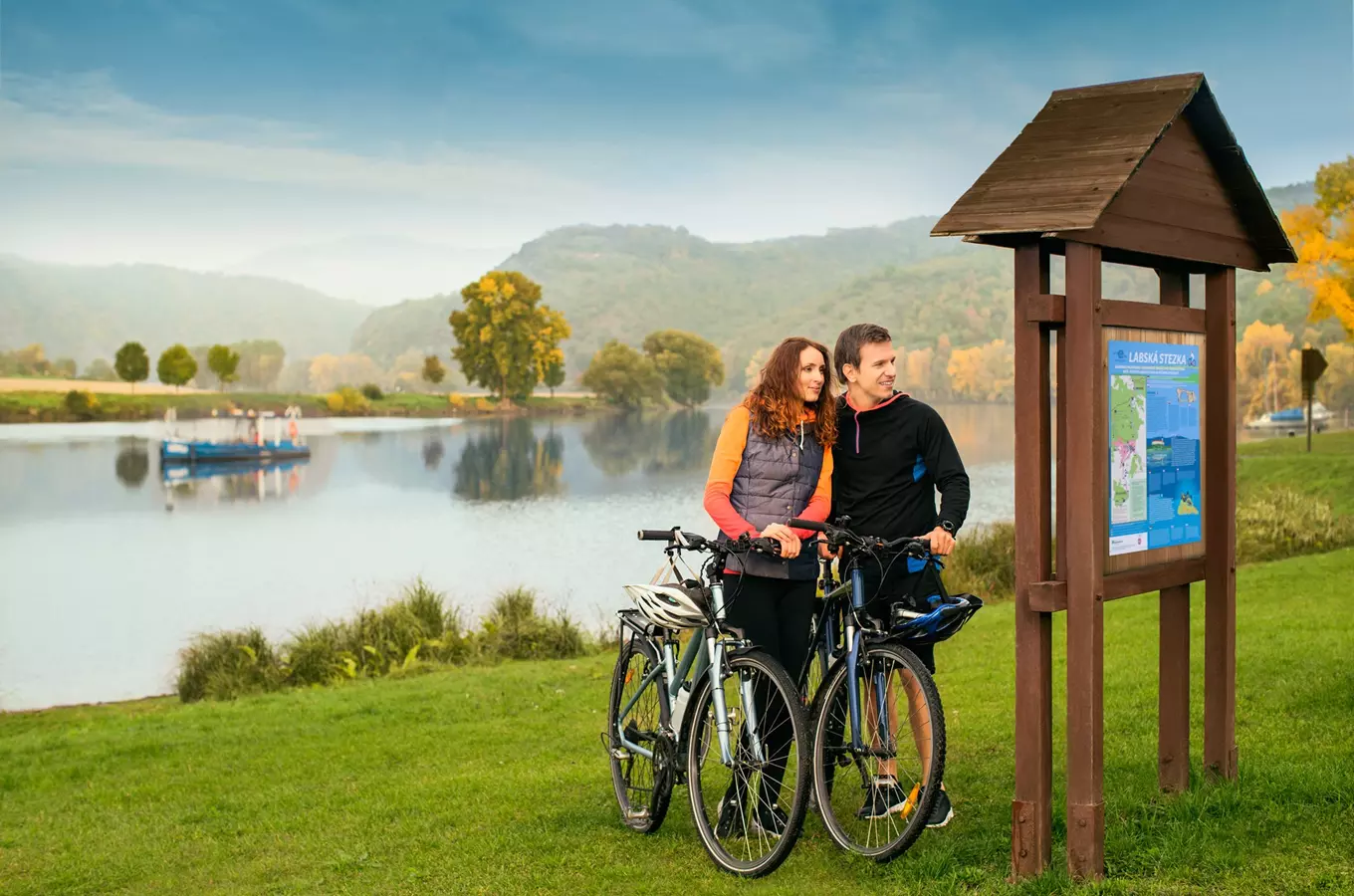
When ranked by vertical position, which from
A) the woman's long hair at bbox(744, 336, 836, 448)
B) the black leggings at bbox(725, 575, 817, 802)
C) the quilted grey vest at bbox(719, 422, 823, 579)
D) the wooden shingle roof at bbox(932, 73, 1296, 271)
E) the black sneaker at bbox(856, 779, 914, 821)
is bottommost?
the black sneaker at bbox(856, 779, 914, 821)

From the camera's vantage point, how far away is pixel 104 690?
1972 centimetres

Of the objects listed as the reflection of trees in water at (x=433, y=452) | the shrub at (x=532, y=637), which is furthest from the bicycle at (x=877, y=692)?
the reflection of trees in water at (x=433, y=452)

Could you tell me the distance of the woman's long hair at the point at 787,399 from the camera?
Answer: 529 cm

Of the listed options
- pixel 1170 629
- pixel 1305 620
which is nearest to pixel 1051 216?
pixel 1170 629

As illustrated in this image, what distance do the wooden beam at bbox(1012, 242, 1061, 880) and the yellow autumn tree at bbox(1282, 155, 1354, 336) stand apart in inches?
1124

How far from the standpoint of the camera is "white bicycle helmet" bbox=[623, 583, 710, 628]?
17.0 feet

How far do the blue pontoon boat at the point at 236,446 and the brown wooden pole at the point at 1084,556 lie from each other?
75.9 m

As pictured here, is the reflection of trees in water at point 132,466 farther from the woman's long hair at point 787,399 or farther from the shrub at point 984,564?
the woman's long hair at point 787,399

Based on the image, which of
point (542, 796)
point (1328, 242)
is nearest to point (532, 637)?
point (542, 796)

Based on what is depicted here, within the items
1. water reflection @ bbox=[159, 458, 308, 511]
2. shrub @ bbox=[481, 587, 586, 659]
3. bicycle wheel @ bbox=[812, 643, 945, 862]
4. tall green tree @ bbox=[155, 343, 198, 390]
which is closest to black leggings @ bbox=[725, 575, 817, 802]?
bicycle wheel @ bbox=[812, 643, 945, 862]

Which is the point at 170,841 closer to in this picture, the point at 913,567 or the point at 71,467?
the point at 913,567

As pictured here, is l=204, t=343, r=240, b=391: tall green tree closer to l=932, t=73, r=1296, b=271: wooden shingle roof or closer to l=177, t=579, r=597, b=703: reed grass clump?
l=177, t=579, r=597, b=703: reed grass clump

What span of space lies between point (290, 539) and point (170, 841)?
50.6 m

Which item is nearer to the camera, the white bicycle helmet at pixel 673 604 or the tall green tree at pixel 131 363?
the white bicycle helmet at pixel 673 604
